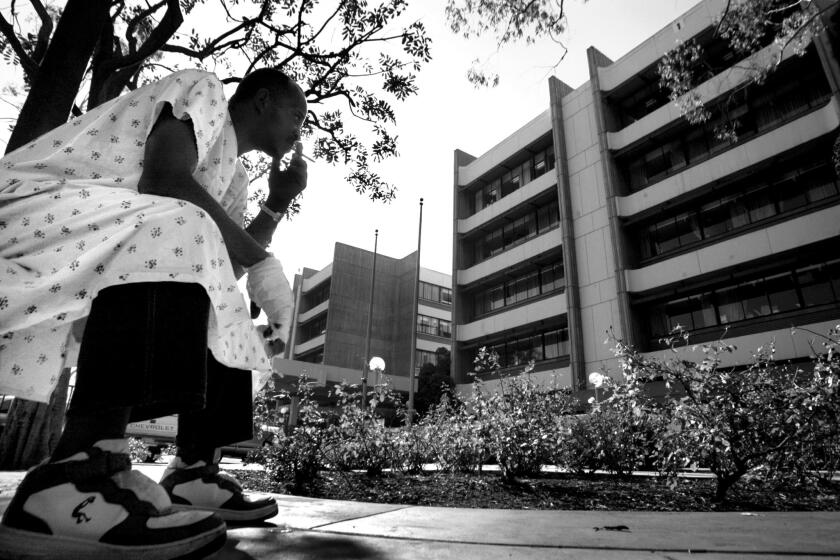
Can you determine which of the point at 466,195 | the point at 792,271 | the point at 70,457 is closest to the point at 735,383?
the point at 70,457

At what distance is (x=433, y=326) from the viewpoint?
137ft

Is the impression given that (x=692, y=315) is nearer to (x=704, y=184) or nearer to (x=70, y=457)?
(x=704, y=184)

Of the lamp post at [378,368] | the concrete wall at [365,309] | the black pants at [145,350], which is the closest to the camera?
the black pants at [145,350]

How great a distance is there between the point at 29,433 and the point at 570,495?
663 centimetres

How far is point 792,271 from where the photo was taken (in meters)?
15.5

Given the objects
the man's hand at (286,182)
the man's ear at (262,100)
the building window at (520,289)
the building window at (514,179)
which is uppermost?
the building window at (514,179)

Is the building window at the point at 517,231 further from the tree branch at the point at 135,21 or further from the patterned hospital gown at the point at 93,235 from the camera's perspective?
the patterned hospital gown at the point at 93,235

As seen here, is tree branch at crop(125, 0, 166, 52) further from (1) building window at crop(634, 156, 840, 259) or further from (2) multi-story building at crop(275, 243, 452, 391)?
(2) multi-story building at crop(275, 243, 452, 391)

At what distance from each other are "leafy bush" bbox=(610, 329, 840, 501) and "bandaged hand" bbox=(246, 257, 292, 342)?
3.62m

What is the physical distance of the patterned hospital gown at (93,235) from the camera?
3.24ft

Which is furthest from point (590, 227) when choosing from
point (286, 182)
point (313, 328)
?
point (313, 328)

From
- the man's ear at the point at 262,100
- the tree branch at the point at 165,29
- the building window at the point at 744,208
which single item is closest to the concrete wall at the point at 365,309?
the building window at the point at 744,208

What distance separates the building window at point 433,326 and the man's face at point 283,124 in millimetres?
39152

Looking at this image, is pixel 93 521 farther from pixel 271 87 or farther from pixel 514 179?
pixel 514 179
